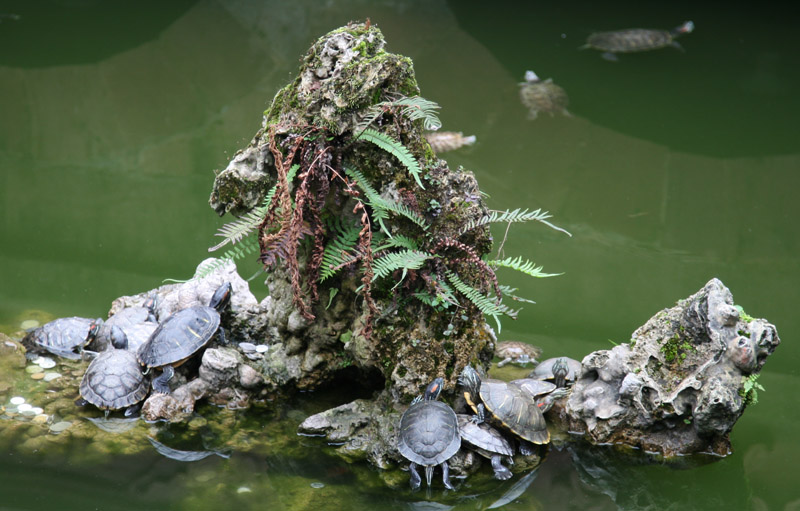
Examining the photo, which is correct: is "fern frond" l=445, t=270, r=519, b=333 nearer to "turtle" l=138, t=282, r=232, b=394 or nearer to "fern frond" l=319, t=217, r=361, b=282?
"fern frond" l=319, t=217, r=361, b=282

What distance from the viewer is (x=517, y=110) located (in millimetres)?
9195

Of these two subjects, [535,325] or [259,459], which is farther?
[535,325]

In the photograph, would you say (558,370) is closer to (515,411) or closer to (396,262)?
(515,411)

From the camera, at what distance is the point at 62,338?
4996 mm

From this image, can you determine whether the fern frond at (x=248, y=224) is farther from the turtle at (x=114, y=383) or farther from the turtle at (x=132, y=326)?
the turtle at (x=132, y=326)

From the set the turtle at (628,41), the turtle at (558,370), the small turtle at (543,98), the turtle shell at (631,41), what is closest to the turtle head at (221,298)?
the turtle at (558,370)

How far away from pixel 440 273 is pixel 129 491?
1997 mm

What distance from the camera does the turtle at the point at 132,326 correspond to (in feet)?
16.2

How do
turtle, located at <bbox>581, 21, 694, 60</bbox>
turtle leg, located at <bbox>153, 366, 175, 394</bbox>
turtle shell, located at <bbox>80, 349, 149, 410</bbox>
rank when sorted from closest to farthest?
turtle shell, located at <bbox>80, 349, 149, 410</bbox> → turtle leg, located at <bbox>153, 366, 175, 394</bbox> → turtle, located at <bbox>581, 21, 694, 60</bbox>

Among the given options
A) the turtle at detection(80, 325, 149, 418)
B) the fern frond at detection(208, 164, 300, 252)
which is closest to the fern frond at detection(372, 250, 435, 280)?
the fern frond at detection(208, 164, 300, 252)

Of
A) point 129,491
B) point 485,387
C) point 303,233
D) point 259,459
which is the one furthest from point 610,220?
point 129,491

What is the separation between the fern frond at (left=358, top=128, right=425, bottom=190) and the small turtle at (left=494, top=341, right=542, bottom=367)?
1.74 meters

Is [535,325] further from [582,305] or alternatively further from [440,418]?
[440,418]

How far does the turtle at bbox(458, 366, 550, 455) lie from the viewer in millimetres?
4023
